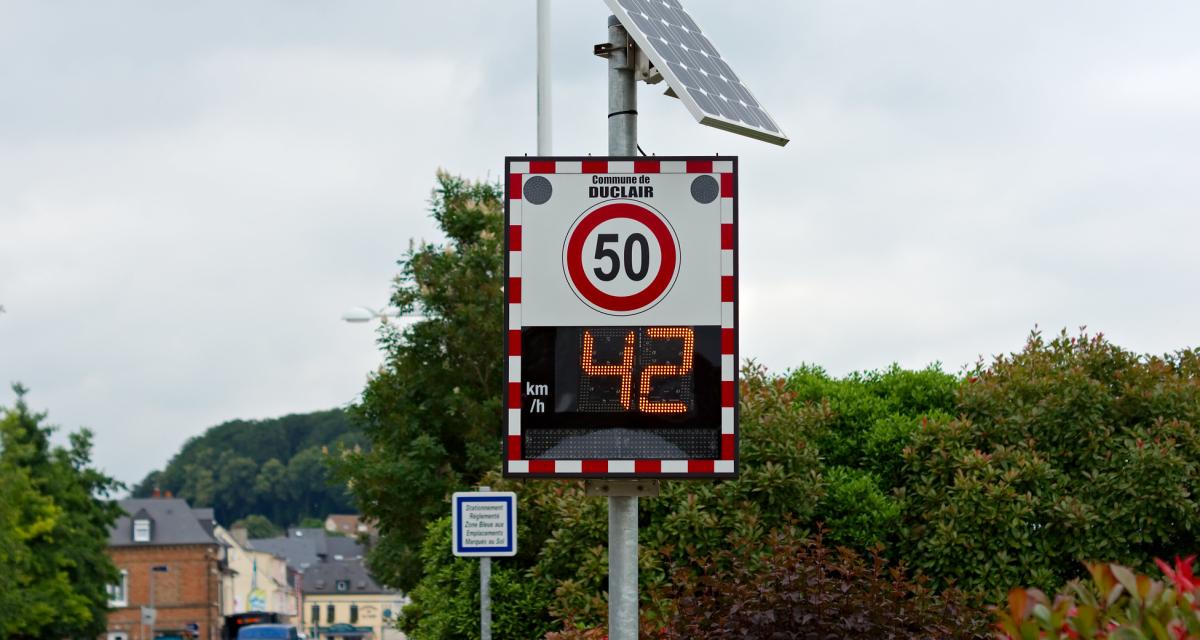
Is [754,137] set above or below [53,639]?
above

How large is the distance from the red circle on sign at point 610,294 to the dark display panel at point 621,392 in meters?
0.12

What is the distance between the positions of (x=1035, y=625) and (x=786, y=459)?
28.3ft

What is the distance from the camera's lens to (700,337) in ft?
22.4

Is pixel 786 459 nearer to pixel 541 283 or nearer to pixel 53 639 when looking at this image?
pixel 541 283

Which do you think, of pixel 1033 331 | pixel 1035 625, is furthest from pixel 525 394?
pixel 1033 331

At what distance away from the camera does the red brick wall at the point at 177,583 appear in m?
110

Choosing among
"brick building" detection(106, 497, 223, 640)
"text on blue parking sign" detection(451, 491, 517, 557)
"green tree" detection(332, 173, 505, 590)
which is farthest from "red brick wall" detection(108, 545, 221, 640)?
"text on blue parking sign" detection(451, 491, 517, 557)

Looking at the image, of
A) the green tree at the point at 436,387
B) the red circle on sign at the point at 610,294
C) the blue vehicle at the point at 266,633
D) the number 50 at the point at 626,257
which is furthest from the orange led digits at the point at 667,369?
the blue vehicle at the point at 266,633

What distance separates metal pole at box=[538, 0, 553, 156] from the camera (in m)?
17.8

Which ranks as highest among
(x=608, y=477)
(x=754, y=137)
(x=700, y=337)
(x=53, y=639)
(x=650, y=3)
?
(x=650, y=3)

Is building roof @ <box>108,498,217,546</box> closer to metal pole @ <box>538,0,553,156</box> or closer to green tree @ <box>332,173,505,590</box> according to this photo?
green tree @ <box>332,173,505,590</box>

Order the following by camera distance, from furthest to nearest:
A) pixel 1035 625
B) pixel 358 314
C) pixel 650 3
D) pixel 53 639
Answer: pixel 53 639, pixel 358 314, pixel 650 3, pixel 1035 625

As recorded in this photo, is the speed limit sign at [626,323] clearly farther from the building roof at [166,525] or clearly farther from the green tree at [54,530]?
the building roof at [166,525]

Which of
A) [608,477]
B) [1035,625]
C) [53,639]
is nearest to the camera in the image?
[1035,625]
